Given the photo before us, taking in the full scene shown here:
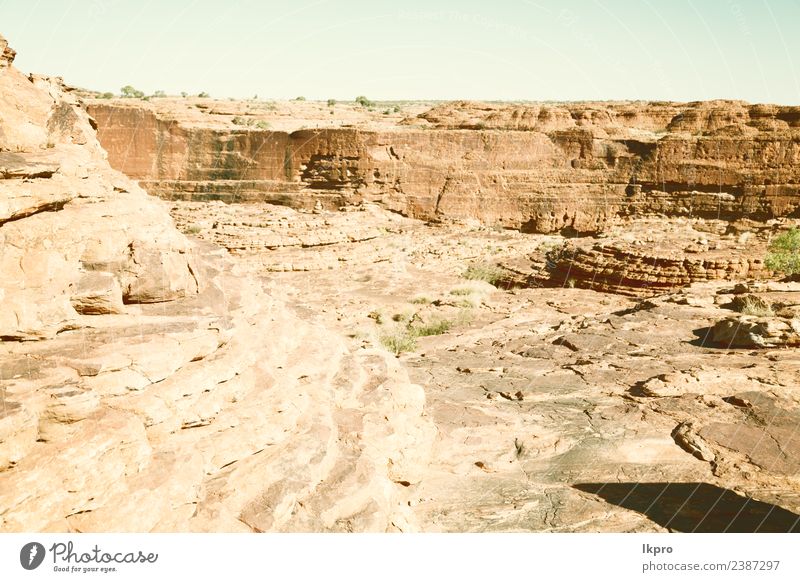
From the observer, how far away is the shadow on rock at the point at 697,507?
4.63m

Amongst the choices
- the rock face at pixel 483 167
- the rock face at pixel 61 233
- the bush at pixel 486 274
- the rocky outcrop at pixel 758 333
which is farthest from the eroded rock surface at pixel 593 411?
the rock face at pixel 483 167

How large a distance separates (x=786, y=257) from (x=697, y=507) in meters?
13.8

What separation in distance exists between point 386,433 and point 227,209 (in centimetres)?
1815

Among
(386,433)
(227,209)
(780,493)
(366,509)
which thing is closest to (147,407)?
(366,509)

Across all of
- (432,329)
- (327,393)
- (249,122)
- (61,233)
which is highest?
(249,122)

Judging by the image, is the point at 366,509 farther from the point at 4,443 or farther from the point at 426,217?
the point at 426,217

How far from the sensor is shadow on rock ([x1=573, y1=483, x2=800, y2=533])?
463 cm

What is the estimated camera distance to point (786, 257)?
53.3ft

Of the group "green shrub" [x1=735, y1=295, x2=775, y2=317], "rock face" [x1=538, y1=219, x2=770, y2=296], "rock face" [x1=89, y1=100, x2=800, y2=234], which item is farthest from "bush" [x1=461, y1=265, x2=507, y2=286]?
"green shrub" [x1=735, y1=295, x2=775, y2=317]

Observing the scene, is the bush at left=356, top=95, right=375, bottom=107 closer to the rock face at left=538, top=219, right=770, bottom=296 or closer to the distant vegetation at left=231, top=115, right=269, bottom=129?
the distant vegetation at left=231, top=115, right=269, bottom=129

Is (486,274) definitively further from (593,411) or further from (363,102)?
(363,102)

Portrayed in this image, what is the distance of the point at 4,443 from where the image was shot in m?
3.38

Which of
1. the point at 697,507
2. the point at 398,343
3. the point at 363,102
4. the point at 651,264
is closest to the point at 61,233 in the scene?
the point at 697,507

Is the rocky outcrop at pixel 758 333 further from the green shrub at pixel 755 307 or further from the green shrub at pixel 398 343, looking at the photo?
the green shrub at pixel 398 343
